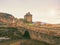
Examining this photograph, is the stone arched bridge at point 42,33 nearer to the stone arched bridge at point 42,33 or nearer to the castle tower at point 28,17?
the stone arched bridge at point 42,33

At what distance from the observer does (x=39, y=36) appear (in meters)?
3.78

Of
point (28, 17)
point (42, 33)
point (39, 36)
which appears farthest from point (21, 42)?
point (28, 17)

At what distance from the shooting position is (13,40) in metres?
3.83

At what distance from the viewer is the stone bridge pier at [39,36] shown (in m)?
3.62

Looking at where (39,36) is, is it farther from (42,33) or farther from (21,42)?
(21,42)

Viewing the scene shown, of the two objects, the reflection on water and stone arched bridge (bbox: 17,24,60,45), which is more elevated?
stone arched bridge (bbox: 17,24,60,45)

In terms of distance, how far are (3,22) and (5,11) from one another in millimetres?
347

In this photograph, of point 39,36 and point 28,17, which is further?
point 28,17

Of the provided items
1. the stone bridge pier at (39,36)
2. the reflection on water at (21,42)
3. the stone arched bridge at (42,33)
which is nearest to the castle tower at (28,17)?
the stone arched bridge at (42,33)

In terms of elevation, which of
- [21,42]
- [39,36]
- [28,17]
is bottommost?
[21,42]

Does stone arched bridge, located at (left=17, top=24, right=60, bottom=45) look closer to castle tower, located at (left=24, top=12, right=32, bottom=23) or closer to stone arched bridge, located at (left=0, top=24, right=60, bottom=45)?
stone arched bridge, located at (left=0, top=24, right=60, bottom=45)

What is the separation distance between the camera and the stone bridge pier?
3621 mm

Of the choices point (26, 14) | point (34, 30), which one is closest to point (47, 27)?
point (34, 30)

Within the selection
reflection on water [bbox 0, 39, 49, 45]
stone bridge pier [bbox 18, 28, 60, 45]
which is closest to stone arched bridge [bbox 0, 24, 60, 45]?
stone bridge pier [bbox 18, 28, 60, 45]
